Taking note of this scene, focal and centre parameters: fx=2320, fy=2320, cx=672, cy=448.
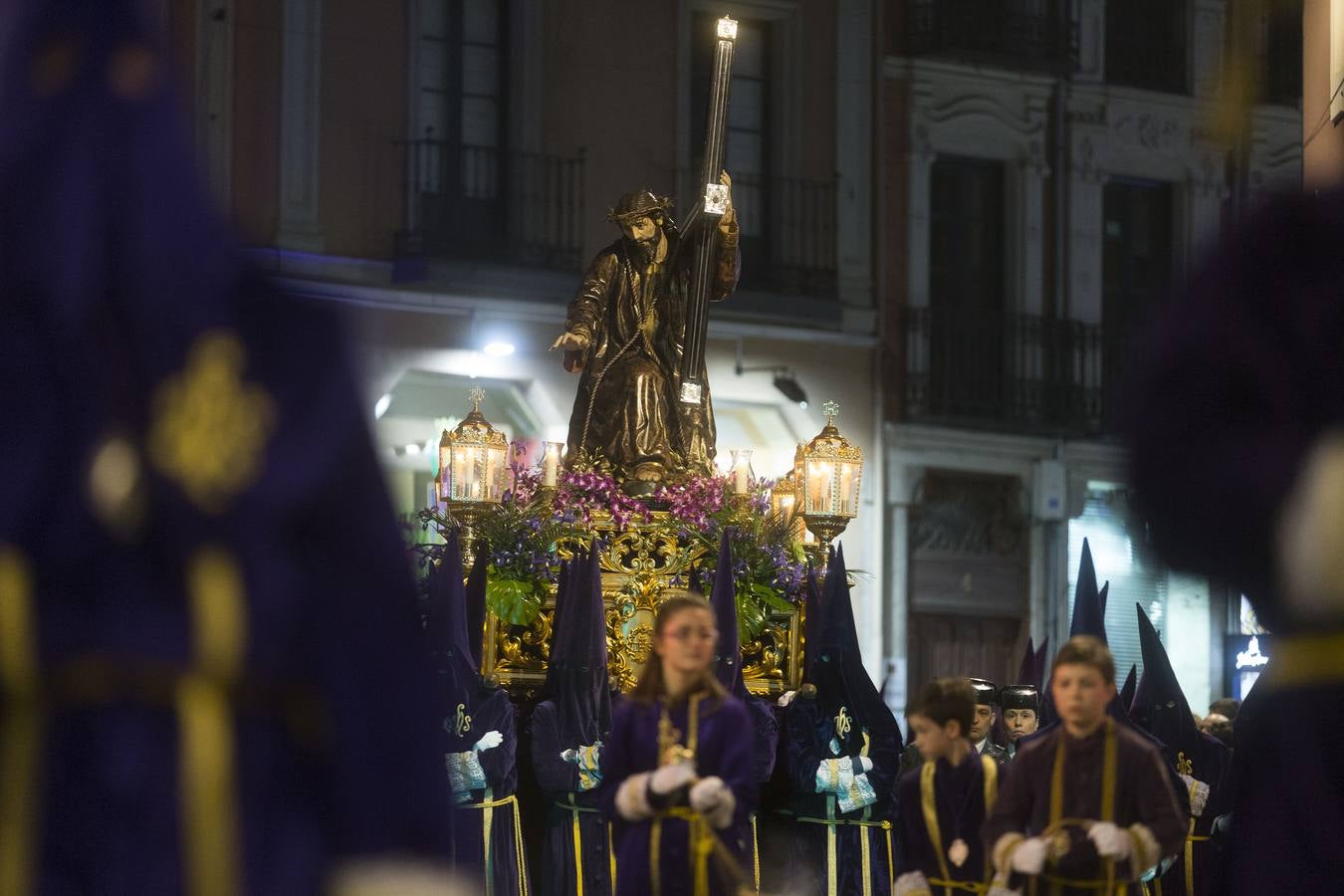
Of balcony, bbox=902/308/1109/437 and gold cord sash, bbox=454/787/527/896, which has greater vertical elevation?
balcony, bbox=902/308/1109/437

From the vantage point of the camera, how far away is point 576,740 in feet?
32.9

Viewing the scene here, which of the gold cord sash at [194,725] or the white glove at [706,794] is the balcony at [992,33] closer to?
the white glove at [706,794]

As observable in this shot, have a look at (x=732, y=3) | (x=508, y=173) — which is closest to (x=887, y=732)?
(x=508, y=173)

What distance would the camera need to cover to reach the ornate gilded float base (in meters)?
10.8

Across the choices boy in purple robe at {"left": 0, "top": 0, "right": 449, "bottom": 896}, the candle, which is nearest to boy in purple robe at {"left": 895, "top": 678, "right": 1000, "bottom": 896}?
the candle

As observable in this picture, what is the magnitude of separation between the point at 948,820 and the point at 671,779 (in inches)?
41.2

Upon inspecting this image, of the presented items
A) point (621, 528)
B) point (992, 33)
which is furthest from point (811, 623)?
point (992, 33)

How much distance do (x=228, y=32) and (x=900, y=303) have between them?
6.57 meters

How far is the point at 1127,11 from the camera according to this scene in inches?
909

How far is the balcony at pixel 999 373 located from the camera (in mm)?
21203

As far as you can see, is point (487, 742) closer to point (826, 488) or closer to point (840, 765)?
point (840, 765)

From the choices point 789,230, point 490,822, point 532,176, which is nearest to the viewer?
point 490,822

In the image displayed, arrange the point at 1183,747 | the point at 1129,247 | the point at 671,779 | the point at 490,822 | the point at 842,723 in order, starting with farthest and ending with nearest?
the point at 1129,247, the point at 1183,747, the point at 842,723, the point at 490,822, the point at 671,779

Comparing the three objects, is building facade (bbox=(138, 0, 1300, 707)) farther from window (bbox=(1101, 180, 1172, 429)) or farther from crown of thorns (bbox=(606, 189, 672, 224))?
crown of thorns (bbox=(606, 189, 672, 224))
